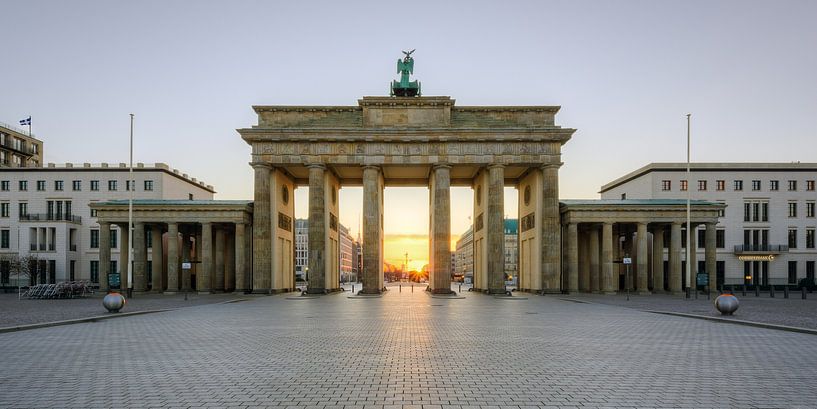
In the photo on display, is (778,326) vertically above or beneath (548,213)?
beneath

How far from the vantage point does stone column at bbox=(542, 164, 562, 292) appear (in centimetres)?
5088

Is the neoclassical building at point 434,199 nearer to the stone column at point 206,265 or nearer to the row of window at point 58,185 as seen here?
the stone column at point 206,265

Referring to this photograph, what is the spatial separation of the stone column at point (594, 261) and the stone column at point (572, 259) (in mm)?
4365

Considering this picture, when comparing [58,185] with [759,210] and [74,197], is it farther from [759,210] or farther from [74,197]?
[759,210]

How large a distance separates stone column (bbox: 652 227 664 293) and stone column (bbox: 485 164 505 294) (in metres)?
16.1

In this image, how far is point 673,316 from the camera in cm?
2630

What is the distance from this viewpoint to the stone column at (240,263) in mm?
52344

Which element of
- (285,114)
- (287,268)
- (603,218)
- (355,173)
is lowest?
(287,268)

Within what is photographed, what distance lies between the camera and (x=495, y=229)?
5097 centimetres

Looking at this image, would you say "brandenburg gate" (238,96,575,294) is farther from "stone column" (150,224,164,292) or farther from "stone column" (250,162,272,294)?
"stone column" (150,224,164,292)

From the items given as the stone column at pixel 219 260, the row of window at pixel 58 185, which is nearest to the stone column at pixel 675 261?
the stone column at pixel 219 260

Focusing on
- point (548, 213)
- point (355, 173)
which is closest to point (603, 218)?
point (548, 213)

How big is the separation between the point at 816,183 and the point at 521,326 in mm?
69117

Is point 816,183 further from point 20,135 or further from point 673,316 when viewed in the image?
point 20,135
